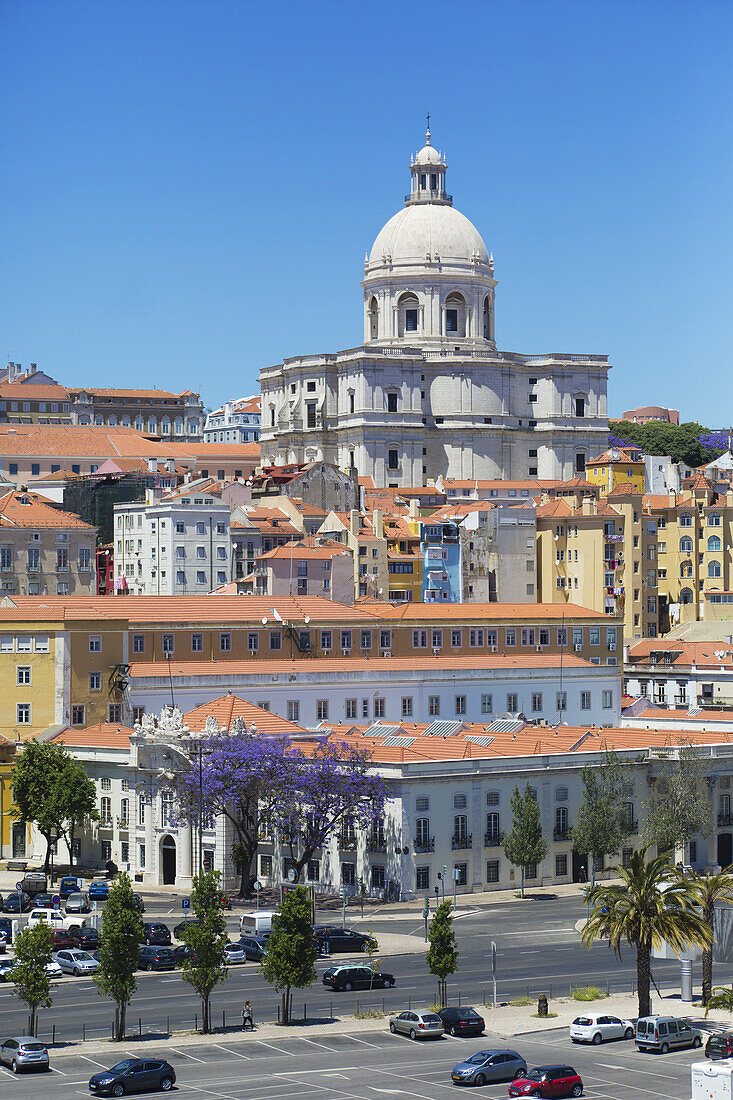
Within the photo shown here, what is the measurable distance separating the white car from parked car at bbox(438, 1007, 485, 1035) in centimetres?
268

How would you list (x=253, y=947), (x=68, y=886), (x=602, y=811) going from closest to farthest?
(x=253, y=947) → (x=68, y=886) → (x=602, y=811)

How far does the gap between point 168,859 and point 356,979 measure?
26379mm

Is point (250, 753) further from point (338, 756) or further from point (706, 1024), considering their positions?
point (706, 1024)

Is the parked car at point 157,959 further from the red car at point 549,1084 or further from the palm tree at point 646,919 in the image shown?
the red car at point 549,1084

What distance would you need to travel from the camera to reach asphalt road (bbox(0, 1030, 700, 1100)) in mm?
52000

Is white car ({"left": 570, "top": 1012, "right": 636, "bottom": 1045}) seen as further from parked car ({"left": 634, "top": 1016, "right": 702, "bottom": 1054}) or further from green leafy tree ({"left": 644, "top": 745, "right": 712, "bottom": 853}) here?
green leafy tree ({"left": 644, "top": 745, "right": 712, "bottom": 853})

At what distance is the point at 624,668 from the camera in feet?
498

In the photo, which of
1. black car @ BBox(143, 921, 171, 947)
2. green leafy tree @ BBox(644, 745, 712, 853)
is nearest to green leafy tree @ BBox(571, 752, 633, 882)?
green leafy tree @ BBox(644, 745, 712, 853)

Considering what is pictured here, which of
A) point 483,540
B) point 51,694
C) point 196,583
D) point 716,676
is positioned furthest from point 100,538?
point 51,694

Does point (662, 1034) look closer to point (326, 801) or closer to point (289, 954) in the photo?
point (289, 954)

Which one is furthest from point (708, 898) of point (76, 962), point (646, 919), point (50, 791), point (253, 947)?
point (50, 791)

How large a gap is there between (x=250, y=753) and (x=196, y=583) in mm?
66862

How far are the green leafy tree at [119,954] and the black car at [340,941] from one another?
1358 centimetres

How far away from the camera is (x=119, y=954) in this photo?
58.8 m
